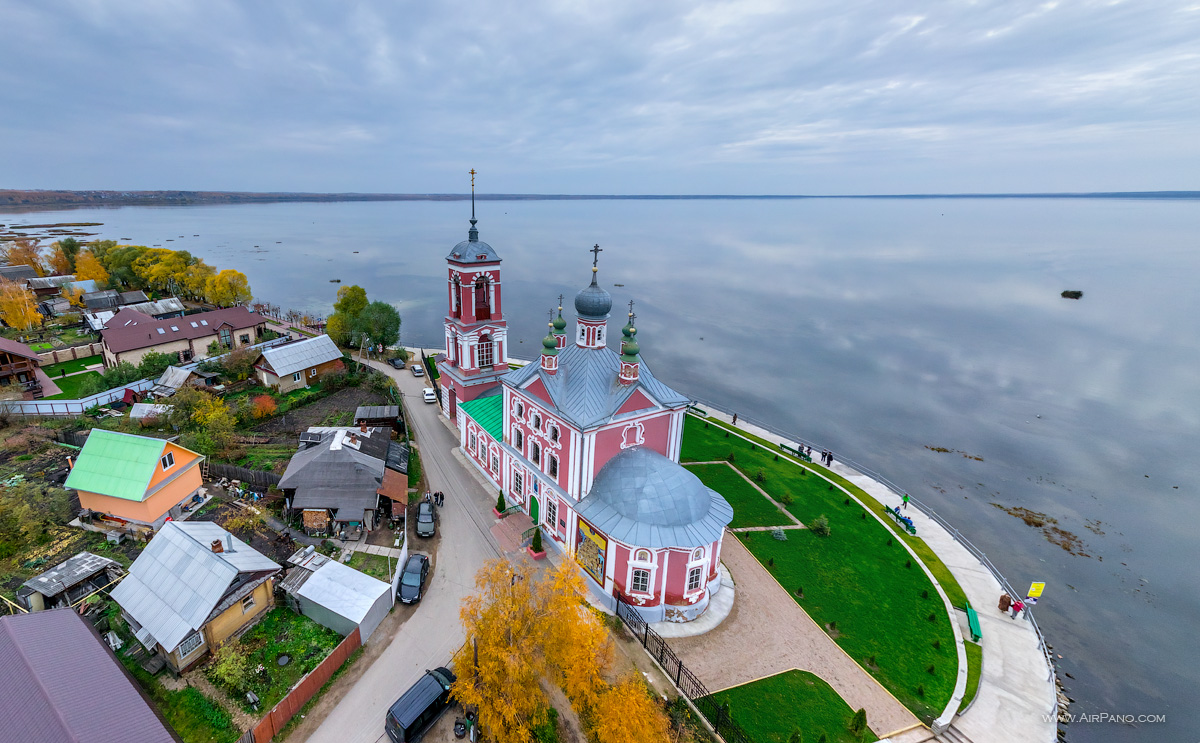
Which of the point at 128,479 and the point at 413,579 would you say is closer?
the point at 413,579

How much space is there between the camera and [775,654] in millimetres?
20328

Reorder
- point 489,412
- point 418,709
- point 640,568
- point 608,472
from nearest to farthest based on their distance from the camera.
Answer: point 418,709 → point 640,568 → point 608,472 → point 489,412

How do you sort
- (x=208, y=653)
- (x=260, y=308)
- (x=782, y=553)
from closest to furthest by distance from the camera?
(x=208, y=653), (x=782, y=553), (x=260, y=308)

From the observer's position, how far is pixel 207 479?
28906 millimetres

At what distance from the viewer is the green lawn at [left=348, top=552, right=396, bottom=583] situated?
22750 mm

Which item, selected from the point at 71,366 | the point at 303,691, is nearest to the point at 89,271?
the point at 71,366

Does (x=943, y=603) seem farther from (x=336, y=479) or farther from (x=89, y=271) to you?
(x=89, y=271)

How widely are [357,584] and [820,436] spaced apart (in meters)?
38.5

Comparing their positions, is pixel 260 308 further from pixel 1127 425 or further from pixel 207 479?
pixel 1127 425

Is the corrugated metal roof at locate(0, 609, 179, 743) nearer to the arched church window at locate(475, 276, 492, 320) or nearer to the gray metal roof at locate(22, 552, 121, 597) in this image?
the gray metal roof at locate(22, 552, 121, 597)

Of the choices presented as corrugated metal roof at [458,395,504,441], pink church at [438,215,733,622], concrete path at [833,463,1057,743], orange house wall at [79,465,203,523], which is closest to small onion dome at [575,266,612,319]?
pink church at [438,215,733,622]

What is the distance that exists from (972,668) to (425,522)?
24.6m

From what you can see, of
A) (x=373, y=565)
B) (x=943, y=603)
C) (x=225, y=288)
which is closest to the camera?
(x=373, y=565)

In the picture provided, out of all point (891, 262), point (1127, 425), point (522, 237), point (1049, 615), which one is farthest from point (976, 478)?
point (522, 237)
